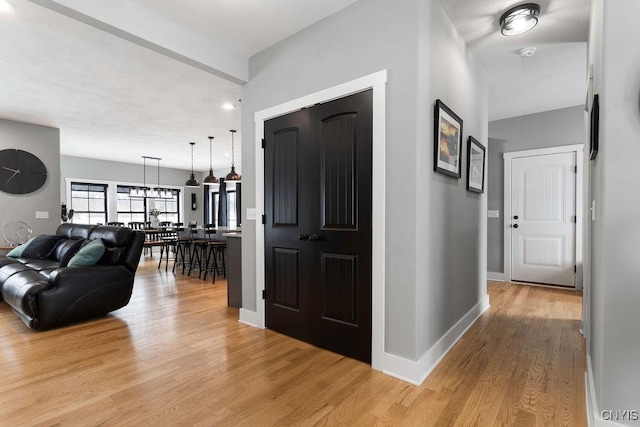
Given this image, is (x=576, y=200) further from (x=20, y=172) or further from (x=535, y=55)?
(x=20, y=172)

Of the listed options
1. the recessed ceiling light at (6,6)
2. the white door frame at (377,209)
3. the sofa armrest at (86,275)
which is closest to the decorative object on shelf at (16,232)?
the sofa armrest at (86,275)

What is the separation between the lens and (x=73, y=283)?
121 inches

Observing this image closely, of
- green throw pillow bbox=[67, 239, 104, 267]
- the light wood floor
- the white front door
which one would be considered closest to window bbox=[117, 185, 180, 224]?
green throw pillow bbox=[67, 239, 104, 267]

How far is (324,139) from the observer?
8.27 ft

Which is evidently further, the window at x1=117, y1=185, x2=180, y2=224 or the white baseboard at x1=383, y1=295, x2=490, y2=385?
the window at x1=117, y1=185, x2=180, y2=224

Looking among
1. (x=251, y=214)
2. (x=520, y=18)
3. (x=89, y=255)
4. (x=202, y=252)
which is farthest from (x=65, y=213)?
(x=520, y=18)

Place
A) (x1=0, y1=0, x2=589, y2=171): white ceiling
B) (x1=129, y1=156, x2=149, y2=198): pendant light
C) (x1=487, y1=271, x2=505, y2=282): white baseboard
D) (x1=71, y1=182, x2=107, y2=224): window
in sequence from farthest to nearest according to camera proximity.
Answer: (x1=129, y1=156, x2=149, y2=198): pendant light < (x1=71, y1=182, x2=107, y2=224): window < (x1=487, y1=271, x2=505, y2=282): white baseboard < (x1=0, y1=0, x2=589, y2=171): white ceiling

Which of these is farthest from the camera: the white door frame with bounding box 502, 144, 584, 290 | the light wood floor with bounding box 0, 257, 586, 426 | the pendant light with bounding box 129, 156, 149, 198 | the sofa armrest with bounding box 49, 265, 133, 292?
the pendant light with bounding box 129, 156, 149, 198

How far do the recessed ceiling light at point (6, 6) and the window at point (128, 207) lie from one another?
7522 mm

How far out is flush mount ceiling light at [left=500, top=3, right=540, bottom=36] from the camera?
2311mm

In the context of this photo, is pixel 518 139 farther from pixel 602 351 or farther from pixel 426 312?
pixel 602 351

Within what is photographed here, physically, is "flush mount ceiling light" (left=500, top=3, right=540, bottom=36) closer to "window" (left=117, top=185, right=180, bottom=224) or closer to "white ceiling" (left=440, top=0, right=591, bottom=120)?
"white ceiling" (left=440, top=0, right=591, bottom=120)

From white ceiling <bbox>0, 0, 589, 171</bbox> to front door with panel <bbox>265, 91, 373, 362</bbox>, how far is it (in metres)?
0.87

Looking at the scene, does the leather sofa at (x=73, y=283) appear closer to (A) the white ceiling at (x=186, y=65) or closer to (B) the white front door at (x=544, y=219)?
(A) the white ceiling at (x=186, y=65)
